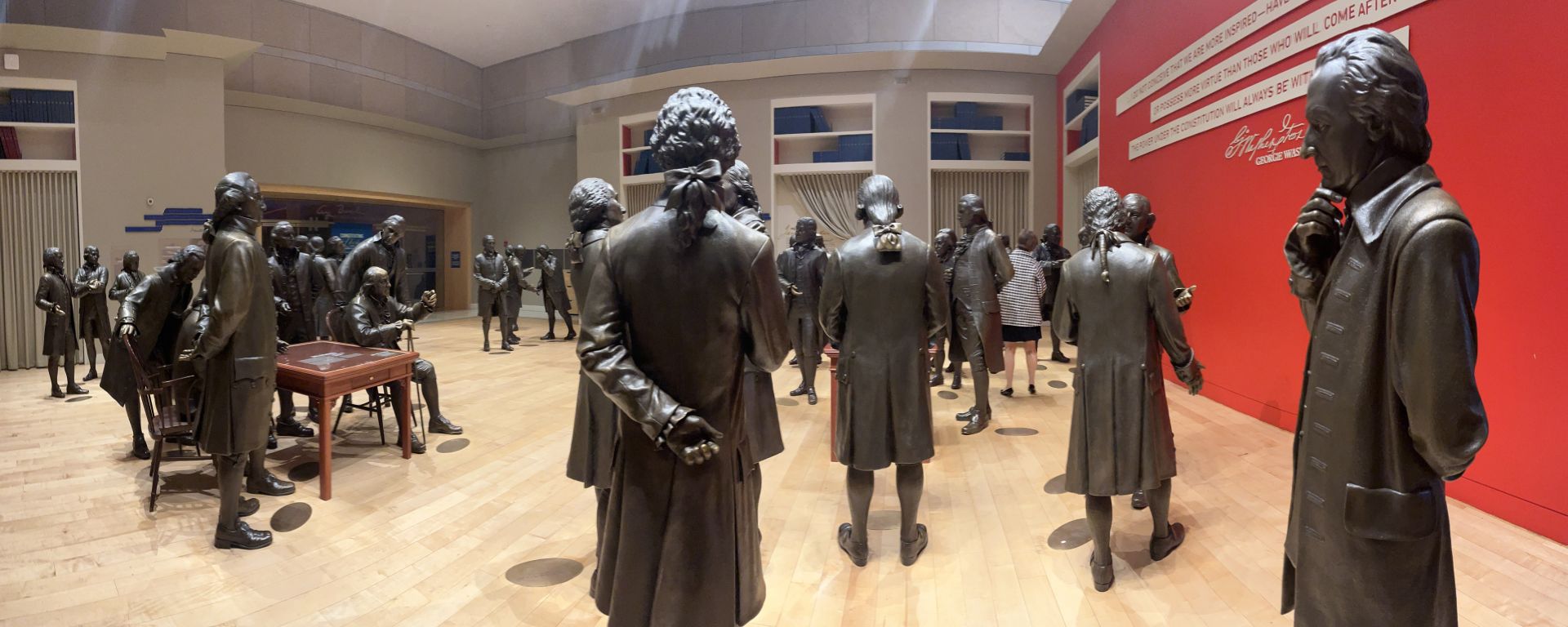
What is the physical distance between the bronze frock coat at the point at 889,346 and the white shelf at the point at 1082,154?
6619 millimetres

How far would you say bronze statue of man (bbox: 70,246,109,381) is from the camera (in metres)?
6.53

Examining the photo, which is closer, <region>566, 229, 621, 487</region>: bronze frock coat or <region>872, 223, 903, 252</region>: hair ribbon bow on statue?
<region>566, 229, 621, 487</region>: bronze frock coat

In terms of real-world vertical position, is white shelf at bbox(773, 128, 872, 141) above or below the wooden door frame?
above

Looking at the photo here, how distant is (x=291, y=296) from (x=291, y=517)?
2384mm

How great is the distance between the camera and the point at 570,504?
3.81m

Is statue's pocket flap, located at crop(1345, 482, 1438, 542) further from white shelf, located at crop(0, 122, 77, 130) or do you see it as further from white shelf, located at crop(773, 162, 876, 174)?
white shelf, located at crop(0, 122, 77, 130)

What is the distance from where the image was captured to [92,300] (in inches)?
265

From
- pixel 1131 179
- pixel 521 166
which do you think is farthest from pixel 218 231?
pixel 521 166

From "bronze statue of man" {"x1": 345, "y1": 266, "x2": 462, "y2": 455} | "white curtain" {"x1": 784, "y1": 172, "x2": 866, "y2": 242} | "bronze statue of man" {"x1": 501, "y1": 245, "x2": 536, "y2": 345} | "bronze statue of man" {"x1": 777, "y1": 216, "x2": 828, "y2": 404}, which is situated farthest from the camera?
"white curtain" {"x1": 784, "y1": 172, "x2": 866, "y2": 242}

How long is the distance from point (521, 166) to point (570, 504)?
12561 millimetres

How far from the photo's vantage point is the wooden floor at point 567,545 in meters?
2.64

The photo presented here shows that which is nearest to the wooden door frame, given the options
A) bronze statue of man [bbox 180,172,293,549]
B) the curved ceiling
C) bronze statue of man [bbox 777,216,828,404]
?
the curved ceiling

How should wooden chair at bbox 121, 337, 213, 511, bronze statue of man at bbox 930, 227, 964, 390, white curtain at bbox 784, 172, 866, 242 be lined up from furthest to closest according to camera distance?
1. white curtain at bbox 784, 172, 866, 242
2. bronze statue of man at bbox 930, 227, 964, 390
3. wooden chair at bbox 121, 337, 213, 511

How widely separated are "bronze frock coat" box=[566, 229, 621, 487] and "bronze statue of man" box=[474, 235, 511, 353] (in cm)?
752
